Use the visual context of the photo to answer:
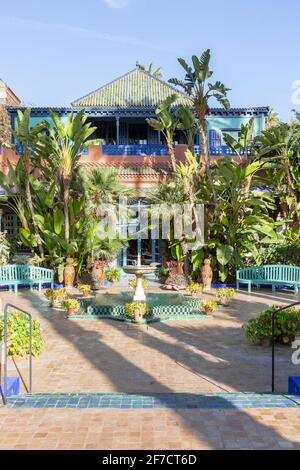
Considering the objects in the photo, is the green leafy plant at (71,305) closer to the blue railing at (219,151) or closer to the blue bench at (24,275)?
the blue bench at (24,275)

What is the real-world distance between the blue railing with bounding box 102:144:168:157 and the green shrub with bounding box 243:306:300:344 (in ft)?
43.7

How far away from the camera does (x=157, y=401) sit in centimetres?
577

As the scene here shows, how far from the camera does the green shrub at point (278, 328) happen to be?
360 inches

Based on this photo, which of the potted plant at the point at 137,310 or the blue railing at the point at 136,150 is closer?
the potted plant at the point at 137,310

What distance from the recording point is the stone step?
218 inches

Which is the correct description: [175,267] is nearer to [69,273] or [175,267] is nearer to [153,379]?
[69,273]

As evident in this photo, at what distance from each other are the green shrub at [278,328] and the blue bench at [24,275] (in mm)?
8758

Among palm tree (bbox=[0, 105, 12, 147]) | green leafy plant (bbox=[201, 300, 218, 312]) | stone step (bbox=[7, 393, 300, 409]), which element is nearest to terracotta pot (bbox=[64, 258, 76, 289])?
green leafy plant (bbox=[201, 300, 218, 312])

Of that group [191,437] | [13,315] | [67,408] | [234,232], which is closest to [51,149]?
[234,232]

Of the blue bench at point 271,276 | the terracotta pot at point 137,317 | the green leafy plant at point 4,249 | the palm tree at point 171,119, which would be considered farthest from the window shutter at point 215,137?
the terracotta pot at point 137,317

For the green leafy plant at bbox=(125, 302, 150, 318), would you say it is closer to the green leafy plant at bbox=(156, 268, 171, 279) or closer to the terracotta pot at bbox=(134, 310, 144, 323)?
the terracotta pot at bbox=(134, 310, 144, 323)

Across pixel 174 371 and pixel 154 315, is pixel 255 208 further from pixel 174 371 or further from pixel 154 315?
pixel 174 371

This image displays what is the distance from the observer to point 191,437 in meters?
4.58
